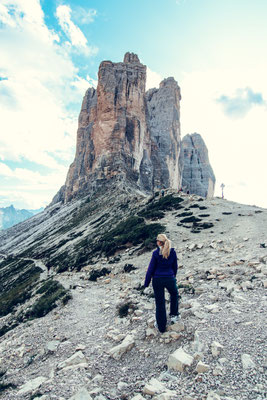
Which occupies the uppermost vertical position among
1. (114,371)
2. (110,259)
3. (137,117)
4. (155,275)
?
(137,117)

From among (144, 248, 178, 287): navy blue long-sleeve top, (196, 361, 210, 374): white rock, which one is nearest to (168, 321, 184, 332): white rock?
(144, 248, 178, 287): navy blue long-sleeve top

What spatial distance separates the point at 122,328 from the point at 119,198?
1672 inches

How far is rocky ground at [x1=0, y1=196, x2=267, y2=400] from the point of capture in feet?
13.4

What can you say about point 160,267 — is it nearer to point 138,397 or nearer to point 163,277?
point 163,277

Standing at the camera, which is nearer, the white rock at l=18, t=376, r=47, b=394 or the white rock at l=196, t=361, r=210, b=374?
the white rock at l=196, t=361, r=210, b=374

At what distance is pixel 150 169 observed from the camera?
79.8 meters

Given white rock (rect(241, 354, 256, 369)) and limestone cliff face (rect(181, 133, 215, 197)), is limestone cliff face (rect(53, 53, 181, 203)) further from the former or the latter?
white rock (rect(241, 354, 256, 369))

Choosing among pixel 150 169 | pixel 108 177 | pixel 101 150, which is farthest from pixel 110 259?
pixel 150 169

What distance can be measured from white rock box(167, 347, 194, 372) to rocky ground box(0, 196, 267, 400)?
0.02 metres

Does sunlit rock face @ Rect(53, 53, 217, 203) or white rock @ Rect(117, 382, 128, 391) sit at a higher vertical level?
sunlit rock face @ Rect(53, 53, 217, 203)

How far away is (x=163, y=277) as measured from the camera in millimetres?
6098

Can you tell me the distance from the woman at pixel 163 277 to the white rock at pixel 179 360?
1.22 metres

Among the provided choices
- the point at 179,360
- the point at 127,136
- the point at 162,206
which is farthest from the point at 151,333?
the point at 127,136

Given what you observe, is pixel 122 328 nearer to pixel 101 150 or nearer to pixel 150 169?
pixel 101 150
